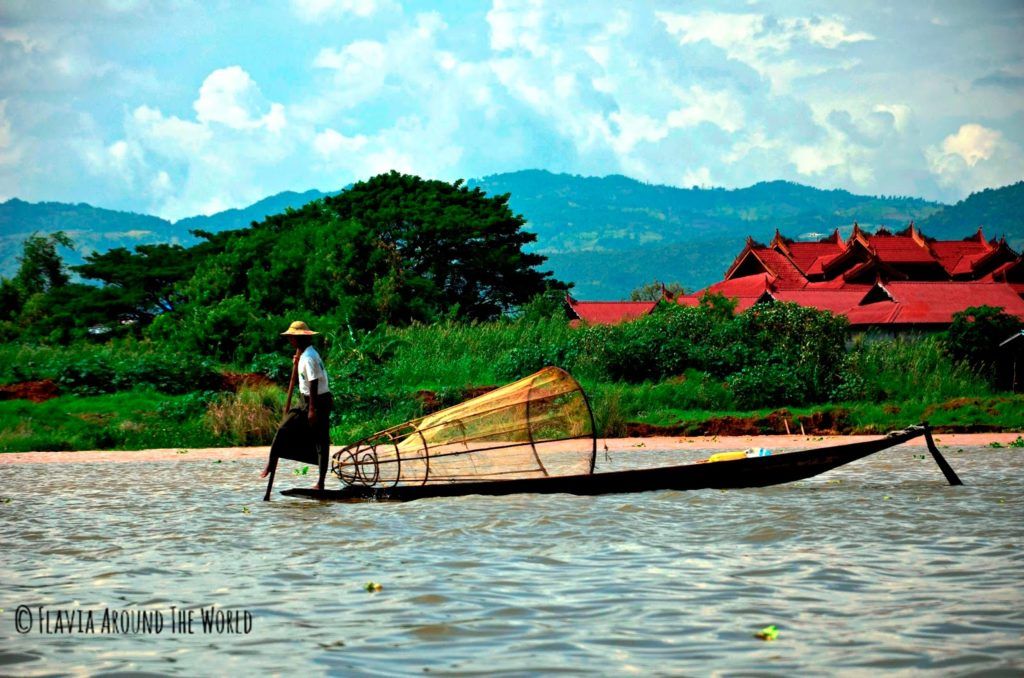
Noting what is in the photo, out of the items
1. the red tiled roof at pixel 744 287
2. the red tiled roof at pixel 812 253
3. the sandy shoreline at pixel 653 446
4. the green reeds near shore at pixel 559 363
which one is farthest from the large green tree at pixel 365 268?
the red tiled roof at pixel 812 253

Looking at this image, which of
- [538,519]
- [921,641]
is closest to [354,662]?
[921,641]

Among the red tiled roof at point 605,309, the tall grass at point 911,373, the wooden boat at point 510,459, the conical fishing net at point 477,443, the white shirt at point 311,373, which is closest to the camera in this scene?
the white shirt at point 311,373

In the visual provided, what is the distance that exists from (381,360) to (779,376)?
847 cm

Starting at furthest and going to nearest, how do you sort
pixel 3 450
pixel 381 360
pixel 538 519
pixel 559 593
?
pixel 381 360 → pixel 3 450 → pixel 538 519 → pixel 559 593

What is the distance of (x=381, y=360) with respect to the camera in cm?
2536

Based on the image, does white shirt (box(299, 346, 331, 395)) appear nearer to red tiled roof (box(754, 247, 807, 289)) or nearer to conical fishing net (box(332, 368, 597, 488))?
conical fishing net (box(332, 368, 597, 488))

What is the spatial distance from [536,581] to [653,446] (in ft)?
40.6

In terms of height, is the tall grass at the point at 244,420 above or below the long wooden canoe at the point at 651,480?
above

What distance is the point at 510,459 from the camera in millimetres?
11531

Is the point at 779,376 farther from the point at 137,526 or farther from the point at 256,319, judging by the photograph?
the point at 137,526

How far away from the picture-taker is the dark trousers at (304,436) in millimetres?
10781

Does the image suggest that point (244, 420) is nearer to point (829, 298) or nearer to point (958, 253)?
point (829, 298)

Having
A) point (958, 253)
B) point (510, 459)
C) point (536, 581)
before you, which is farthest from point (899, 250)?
point (536, 581)

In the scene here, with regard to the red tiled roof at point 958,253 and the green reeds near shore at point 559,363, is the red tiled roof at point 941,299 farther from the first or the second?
the red tiled roof at point 958,253
